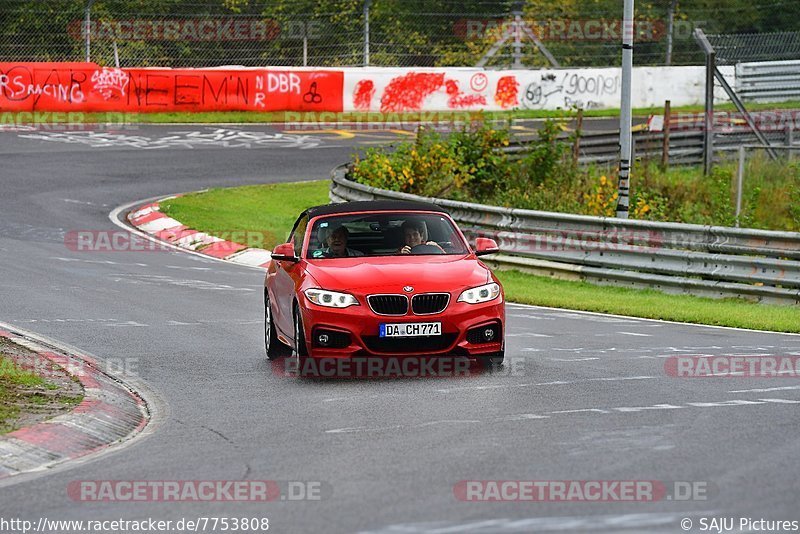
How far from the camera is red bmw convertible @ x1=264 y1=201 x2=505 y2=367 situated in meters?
11.2

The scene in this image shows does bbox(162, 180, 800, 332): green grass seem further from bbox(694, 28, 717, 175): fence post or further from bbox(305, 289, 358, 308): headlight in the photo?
A: bbox(694, 28, 717, 175): fence post

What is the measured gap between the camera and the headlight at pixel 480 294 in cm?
1139

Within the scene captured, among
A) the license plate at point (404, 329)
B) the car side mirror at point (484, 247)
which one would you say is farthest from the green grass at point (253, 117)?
the license plate at point (404, 329)

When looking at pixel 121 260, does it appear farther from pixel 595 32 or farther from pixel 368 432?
pixel 595 32

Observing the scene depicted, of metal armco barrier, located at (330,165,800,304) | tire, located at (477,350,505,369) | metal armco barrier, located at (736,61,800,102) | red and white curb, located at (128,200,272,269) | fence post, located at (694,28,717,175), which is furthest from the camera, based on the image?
metal armco barrier, located at (736,61,800,102)

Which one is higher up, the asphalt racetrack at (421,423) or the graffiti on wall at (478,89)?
the graffiti on wall at (478,89)

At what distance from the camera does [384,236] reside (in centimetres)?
1269

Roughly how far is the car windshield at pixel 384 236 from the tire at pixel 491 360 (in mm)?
1024

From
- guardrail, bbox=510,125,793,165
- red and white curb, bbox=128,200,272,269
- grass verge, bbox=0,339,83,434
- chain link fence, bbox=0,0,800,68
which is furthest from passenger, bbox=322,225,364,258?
chain link fence, bbox=0,0,800,68

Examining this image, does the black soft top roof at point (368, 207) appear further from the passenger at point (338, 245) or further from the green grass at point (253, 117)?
the green grass at point (253, 117)

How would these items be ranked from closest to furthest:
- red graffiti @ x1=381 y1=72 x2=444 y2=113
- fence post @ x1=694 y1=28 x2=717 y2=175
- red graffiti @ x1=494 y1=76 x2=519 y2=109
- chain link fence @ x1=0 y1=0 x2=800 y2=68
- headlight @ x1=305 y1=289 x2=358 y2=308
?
headlight @ x1=305 y1=289 x2=358 y2=308 < fence post @ x1=694 y1=28 x2=717 y2=175 < chain link fence @ x1=0 y1=0 x2=800 y2=68 < red graffiti @ x1=381 y1=72 x2=444 y2=113 < red graffiti @ x1=494 y1=76 x2=519 y2=109

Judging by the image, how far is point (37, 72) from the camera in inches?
1412

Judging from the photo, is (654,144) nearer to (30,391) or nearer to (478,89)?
(478,89)

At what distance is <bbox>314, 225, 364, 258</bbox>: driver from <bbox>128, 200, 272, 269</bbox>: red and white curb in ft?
28.3
